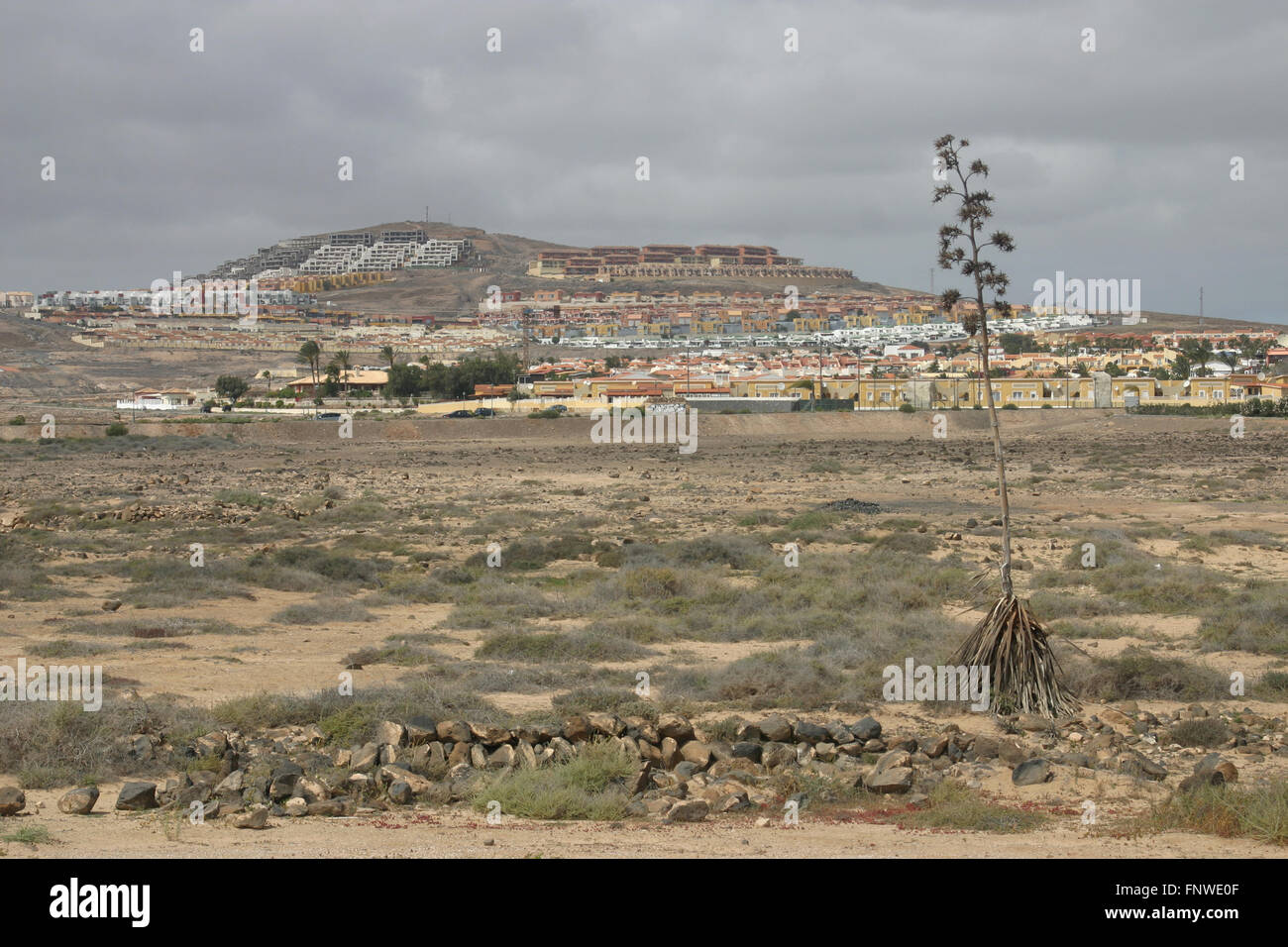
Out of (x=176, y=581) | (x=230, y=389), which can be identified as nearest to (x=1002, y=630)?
(x=176, y=581)

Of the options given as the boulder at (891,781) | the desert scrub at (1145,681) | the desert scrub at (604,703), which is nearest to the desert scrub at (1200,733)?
the desert scrub at (1145,681)

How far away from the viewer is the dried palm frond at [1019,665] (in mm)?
11695

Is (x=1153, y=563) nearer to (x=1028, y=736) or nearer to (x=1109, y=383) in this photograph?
(x=1028, y=736)

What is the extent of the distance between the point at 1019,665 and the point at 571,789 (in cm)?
520

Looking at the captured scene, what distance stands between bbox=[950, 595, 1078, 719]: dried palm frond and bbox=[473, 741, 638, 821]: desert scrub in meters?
4.22

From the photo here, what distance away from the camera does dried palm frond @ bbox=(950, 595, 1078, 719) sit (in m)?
11.7

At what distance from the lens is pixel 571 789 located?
914 centimetres

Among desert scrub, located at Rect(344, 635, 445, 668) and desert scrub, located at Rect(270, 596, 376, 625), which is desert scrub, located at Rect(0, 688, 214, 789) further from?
desert scrub, located at Rect(270, 596, 376, 625)

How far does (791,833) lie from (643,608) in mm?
9985

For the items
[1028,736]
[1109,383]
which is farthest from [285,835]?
[1109,383]

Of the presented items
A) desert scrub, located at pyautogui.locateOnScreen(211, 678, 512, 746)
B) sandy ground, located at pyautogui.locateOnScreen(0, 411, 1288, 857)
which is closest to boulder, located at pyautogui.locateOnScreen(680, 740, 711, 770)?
sandy ground, located at pyautogui.locateOnScreen(0, 411, 1288, 857)

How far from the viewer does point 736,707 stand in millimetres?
12219

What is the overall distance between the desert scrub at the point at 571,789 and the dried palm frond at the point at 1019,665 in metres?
4.22

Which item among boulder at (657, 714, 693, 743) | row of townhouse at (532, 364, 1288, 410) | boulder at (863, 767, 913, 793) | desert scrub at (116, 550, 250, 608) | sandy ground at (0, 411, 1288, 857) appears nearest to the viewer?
sandy ground at (0, 411, 1288, 857)
